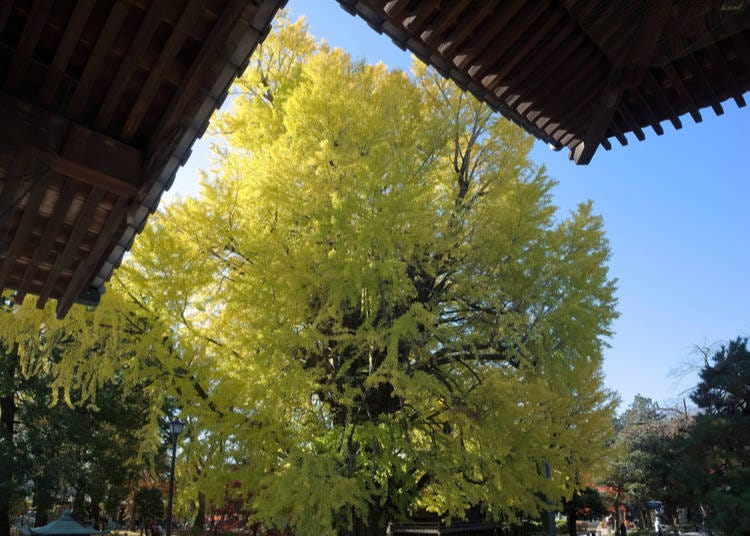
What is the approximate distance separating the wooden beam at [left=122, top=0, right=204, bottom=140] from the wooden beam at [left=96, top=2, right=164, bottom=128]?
80 mm

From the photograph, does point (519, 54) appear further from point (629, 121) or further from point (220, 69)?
point (220, 69)

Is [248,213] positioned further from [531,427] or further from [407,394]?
[531,427]

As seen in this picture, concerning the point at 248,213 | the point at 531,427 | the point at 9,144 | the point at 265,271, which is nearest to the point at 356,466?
the point at 531,427

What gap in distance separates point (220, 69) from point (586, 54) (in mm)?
1939

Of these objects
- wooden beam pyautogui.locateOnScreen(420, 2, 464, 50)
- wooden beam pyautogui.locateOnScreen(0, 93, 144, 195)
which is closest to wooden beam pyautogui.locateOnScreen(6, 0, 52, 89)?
wooden beam pyautogui.locateOnScreen(0, 93, 144, 195)

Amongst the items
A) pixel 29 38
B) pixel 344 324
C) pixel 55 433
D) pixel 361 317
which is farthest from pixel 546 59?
pixel 55 433

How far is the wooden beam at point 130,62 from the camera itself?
238cm

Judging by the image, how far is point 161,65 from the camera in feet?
8.34

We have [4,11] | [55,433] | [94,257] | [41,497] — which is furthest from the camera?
[55,433]

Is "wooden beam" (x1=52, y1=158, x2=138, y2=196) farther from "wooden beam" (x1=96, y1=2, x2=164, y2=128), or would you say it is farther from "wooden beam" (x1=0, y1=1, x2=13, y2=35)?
"wooden beam" (x1=0, y1=1, x2=13, y2=35)

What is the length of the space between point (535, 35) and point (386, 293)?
Answer: 18.1 ft

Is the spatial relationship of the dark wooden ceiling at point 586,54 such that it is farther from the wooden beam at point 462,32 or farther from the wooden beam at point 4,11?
the wooden beam at point 4,11

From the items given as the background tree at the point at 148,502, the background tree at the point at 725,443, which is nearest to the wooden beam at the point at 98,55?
the background tree at the point at 725,443

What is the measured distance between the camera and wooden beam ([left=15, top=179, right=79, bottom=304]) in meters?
3.03
